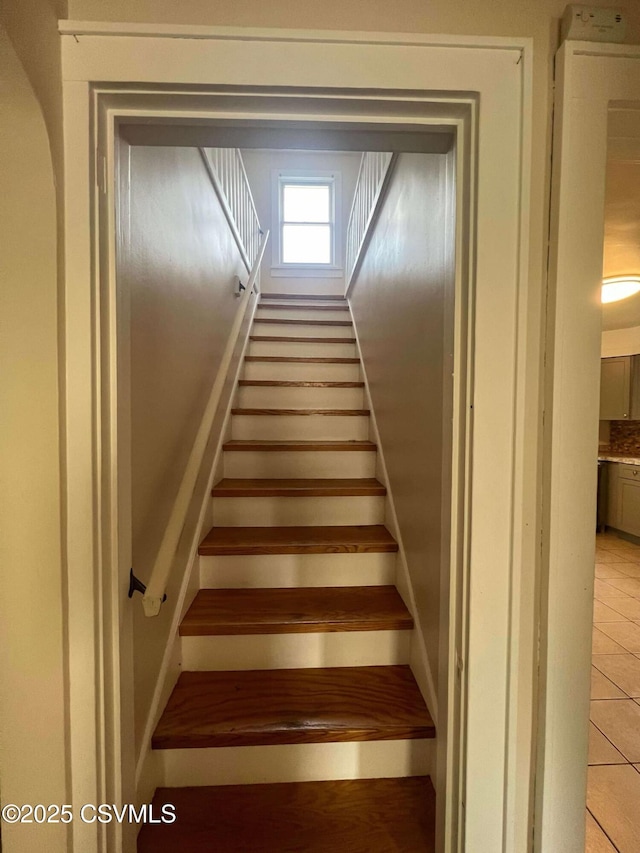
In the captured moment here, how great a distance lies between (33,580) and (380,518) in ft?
4.60

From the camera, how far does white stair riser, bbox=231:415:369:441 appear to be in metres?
2.24

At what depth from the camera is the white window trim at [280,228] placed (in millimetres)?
4387

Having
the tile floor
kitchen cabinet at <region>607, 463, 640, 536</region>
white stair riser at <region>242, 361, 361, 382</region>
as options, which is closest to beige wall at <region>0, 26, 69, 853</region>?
the tile floor

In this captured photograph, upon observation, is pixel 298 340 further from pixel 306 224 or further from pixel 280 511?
pixel 306 224

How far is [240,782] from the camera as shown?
3.66 ft

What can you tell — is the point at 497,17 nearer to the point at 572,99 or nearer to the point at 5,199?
the point at 572,99

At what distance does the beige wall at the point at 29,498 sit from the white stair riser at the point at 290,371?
1.93m

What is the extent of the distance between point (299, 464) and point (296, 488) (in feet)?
0.79

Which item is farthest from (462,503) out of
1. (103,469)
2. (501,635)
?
(103,469)

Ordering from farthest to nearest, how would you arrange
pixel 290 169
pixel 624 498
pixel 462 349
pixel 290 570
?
pixel 290 169 < pixel 624 498 < pixel 290 570 < pixel 462 349

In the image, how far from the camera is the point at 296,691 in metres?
1.24

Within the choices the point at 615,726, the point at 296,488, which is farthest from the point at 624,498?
the point at 296,488

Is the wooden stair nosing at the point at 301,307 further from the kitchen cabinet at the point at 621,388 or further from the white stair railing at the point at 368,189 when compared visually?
the kitchen cabinet at the point at 621,388

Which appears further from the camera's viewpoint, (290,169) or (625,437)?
(625,437)
